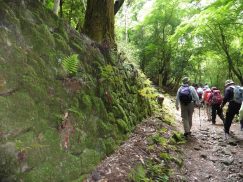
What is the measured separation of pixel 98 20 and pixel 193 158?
4778 mm

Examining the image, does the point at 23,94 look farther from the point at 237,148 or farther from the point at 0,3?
the point at 237,148

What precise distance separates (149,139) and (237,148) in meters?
3.16

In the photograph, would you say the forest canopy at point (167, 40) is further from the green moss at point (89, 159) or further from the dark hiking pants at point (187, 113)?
the green moss at point (89, 159)

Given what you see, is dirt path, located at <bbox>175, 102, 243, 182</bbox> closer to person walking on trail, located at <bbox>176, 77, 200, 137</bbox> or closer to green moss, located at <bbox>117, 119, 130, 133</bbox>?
person walking on trail, located at <bbox>176, 77, 200, 137</bbox>

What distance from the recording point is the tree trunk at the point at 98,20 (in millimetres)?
7590

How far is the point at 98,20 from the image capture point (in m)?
7.71

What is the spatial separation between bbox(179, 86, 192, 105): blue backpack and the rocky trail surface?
3.94ft

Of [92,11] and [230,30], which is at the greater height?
[230,30]

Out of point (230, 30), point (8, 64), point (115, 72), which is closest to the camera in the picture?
point (8, 64)

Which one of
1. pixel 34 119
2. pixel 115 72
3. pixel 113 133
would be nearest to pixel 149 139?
pixel 113 133

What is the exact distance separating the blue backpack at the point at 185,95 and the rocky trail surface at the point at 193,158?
3.94ft

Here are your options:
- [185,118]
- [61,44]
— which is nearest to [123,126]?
[61,44]

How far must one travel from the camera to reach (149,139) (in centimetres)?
686

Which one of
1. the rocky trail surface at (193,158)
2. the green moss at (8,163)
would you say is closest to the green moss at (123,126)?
the rocky trail surface at (193,158)
